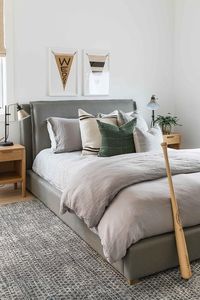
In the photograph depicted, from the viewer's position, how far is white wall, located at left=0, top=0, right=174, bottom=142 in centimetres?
452

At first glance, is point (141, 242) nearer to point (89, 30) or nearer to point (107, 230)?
point (107, 230)

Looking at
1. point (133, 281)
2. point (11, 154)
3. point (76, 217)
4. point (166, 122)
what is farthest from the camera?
point (166, 122)

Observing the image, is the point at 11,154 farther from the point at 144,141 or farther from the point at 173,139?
the point at 173,139

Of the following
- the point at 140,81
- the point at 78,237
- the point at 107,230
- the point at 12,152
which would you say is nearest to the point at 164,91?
the point at 140,81

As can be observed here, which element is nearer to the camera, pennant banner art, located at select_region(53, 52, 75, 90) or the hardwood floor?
the hardwood floor

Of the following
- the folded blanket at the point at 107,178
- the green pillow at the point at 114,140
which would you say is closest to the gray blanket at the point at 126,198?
the folded blanket at the point at 107,178

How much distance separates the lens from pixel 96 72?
199 inches

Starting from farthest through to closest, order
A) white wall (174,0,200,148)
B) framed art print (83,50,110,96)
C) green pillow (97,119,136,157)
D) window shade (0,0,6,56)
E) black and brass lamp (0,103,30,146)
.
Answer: white wall (174,0,200,148) < framed art print (83,50,110,96) < window shade (0,0,6,56) < black and brass lamp (0,103,30,146) < green pillow (97,119,136,157)

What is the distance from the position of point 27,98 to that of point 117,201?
8.33ft

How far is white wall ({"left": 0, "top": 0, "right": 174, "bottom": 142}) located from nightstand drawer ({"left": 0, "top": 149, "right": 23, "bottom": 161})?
768 mm

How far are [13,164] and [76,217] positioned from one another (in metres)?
1.69

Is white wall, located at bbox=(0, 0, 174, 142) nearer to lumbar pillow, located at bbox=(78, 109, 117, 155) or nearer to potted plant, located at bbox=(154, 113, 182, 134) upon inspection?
potted plant, located at bbox=(154, 113, 182, 134)

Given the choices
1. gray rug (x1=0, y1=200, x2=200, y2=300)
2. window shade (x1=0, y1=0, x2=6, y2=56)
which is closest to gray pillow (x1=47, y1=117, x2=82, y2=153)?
window shade (x1=0, y1=0, x2=6, y2=56)

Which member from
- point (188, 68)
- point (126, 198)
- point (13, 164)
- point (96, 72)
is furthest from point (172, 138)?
point (126, 198)
